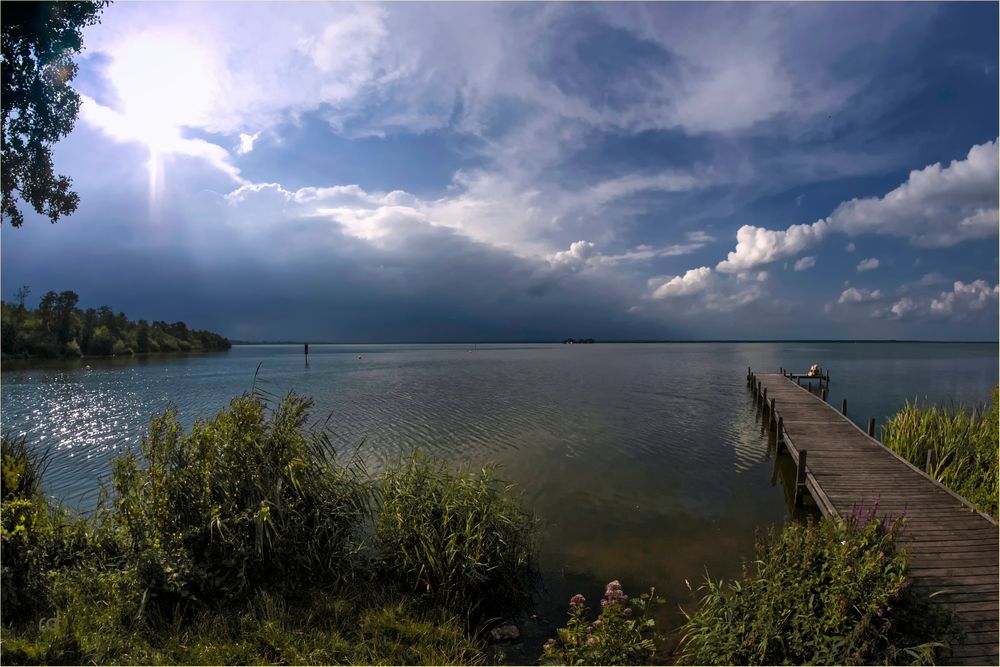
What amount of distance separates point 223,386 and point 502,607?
147ft

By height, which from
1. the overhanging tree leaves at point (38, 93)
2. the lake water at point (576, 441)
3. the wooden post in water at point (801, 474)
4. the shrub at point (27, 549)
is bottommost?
the lake water at point (576, 441)

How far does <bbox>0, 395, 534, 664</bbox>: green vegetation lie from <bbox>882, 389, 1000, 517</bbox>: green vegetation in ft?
41.9

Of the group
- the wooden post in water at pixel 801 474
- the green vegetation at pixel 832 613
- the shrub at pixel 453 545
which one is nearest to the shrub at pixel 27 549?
the shrub at pixel 453 545

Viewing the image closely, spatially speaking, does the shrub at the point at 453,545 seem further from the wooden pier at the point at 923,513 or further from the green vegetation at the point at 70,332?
the green vegetation at the point at 70,332

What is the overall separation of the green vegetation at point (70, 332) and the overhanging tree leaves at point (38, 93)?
3403 inches

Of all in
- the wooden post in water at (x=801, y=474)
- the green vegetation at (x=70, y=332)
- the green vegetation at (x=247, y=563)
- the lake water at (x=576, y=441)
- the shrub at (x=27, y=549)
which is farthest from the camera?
the green vegetation at (x=70, y=332)

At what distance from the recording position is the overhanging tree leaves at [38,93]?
9742 mm

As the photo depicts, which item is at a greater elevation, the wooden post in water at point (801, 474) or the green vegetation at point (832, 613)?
the green vegetation at point (832, 613)

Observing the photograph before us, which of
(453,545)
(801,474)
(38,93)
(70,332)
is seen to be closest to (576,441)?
(801,474)

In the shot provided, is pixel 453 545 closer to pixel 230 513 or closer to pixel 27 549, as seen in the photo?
pixel 230 513

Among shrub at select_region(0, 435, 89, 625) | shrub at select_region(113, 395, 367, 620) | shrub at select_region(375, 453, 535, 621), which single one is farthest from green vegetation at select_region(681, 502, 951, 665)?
shrub at select_region(0, 435, 89, 625)

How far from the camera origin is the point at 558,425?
25328 millimetres

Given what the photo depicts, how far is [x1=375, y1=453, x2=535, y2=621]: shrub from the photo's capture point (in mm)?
7996

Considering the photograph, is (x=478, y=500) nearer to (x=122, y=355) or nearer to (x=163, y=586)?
(x=163, y=586)
